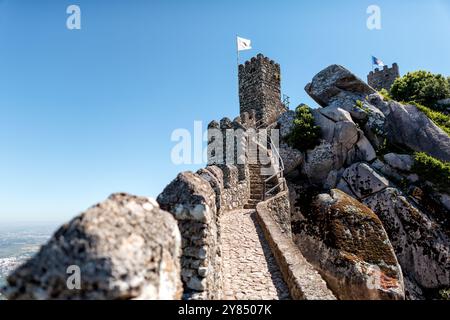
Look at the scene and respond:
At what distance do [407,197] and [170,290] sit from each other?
657 inches

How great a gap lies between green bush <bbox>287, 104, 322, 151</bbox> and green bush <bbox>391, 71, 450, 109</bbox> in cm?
898

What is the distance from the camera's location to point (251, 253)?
23.6 feet

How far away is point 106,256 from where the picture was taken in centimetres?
169

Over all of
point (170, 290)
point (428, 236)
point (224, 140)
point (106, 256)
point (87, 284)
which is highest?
point (224, 140)

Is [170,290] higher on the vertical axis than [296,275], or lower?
higher

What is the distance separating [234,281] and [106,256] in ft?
14.7

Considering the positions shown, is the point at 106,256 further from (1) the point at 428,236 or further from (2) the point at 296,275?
(1) the point at 428,236

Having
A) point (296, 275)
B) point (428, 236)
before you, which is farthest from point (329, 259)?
point (428, 236)

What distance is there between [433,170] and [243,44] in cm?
1879

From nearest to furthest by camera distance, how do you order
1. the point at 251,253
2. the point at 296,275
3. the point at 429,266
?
the point at 296,275, the point at 251,253, the point at 429,266

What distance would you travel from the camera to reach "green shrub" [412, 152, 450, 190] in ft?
49.7

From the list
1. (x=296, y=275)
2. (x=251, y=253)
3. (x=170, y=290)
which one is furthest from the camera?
(x=251, y=253)

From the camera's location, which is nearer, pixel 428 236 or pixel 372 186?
pixel 428 236
